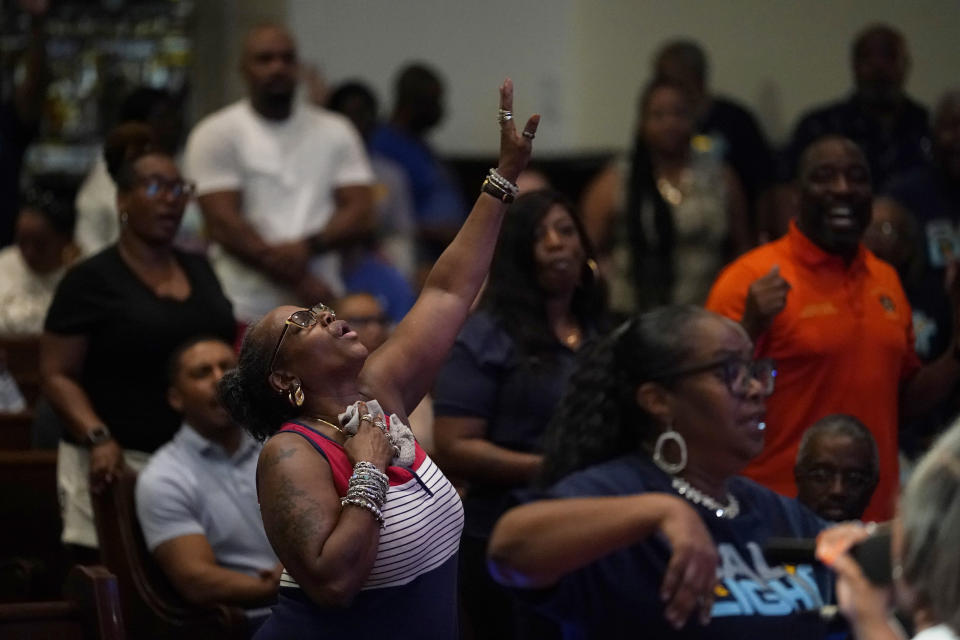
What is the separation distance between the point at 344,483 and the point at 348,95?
518 cm

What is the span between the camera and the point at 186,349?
4.68m

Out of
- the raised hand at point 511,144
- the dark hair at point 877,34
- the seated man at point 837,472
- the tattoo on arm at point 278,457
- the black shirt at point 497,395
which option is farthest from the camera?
the dark hair at point 877,34

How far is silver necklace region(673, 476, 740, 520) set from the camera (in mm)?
3105

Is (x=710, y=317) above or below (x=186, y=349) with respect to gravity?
above

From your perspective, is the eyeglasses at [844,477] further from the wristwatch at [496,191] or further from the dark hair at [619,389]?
the wristwatch at [496,191]

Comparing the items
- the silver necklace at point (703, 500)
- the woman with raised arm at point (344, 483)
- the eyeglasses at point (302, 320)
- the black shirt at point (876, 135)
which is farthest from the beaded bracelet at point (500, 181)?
the black shirt at point (876, 135)

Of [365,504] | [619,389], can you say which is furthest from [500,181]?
[365,504]

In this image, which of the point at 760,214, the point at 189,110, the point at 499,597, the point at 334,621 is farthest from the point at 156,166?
the point at 189,110

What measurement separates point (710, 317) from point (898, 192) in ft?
9.99

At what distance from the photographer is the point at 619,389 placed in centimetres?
320

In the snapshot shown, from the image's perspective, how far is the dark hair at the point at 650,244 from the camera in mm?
5906

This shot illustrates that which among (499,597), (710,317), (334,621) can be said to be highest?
(710,317)

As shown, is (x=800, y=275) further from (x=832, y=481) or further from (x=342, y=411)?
(x=342, y=411)

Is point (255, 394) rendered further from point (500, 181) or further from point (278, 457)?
point (500, 181)
